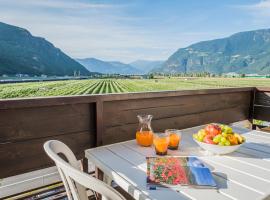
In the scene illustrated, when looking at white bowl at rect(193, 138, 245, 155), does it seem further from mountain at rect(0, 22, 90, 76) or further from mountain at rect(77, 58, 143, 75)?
mountain at rect(77, 58, 143, 75)

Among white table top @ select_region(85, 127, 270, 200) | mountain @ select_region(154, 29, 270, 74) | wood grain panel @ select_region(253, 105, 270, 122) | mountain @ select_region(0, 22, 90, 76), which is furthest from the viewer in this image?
mountain @ select_region(154, 29, 270, 74)

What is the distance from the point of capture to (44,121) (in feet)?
5.08

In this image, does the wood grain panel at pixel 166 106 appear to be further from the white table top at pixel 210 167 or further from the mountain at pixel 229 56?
the mountain at pixel 229 56

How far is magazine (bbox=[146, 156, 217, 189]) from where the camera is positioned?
0.89m

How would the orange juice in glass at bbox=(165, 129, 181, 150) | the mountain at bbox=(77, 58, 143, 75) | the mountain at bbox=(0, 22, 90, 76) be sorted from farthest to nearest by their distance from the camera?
the mountain at bbox=(77, 58, 143, 75)
the mountain at bbox=(0, 22, 90, 76)
the orange juice in glass at bbox=(165, 129, 181, 150)

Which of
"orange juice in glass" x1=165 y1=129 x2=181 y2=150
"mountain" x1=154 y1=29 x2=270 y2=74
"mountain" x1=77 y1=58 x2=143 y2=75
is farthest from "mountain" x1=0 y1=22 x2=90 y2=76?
"mountain" x1=154 y1=29 x2=270 y2=74

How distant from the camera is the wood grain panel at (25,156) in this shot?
142 centimetres

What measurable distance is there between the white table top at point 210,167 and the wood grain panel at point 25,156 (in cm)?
44

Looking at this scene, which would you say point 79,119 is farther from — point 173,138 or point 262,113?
point 262,113

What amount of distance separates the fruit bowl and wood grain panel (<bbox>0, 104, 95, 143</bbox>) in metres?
0.88

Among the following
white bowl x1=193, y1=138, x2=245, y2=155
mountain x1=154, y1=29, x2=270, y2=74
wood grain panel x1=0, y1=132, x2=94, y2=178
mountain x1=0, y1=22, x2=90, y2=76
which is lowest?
wood grain panel x1=0, y1=132, x2=94, y2=178

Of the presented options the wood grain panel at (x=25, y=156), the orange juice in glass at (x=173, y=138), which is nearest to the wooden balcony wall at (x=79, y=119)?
the wood grain panel at (x=25, y=156)

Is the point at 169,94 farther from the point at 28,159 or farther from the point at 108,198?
the point at 108,198

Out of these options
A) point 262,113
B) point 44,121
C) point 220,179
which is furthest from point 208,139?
point 262,113
